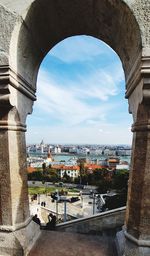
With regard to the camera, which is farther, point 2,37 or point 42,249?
point 42,249

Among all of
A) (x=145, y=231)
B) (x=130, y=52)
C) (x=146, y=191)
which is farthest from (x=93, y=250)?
(x=130, y=52)

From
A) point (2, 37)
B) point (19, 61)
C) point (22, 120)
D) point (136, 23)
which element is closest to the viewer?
point (136, 23)

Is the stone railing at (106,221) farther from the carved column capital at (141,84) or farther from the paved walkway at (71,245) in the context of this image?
the carved column capital at (141,84)

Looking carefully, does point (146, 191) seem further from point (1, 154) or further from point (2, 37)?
point (2, 37)

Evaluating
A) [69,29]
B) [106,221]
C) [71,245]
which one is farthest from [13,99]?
[106,221]

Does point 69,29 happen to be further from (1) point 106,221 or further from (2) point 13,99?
(1) point 106,221

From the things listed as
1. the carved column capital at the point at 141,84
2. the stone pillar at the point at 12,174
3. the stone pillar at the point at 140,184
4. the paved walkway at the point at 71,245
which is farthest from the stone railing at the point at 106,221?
the carved column capital at the point at 141,84
